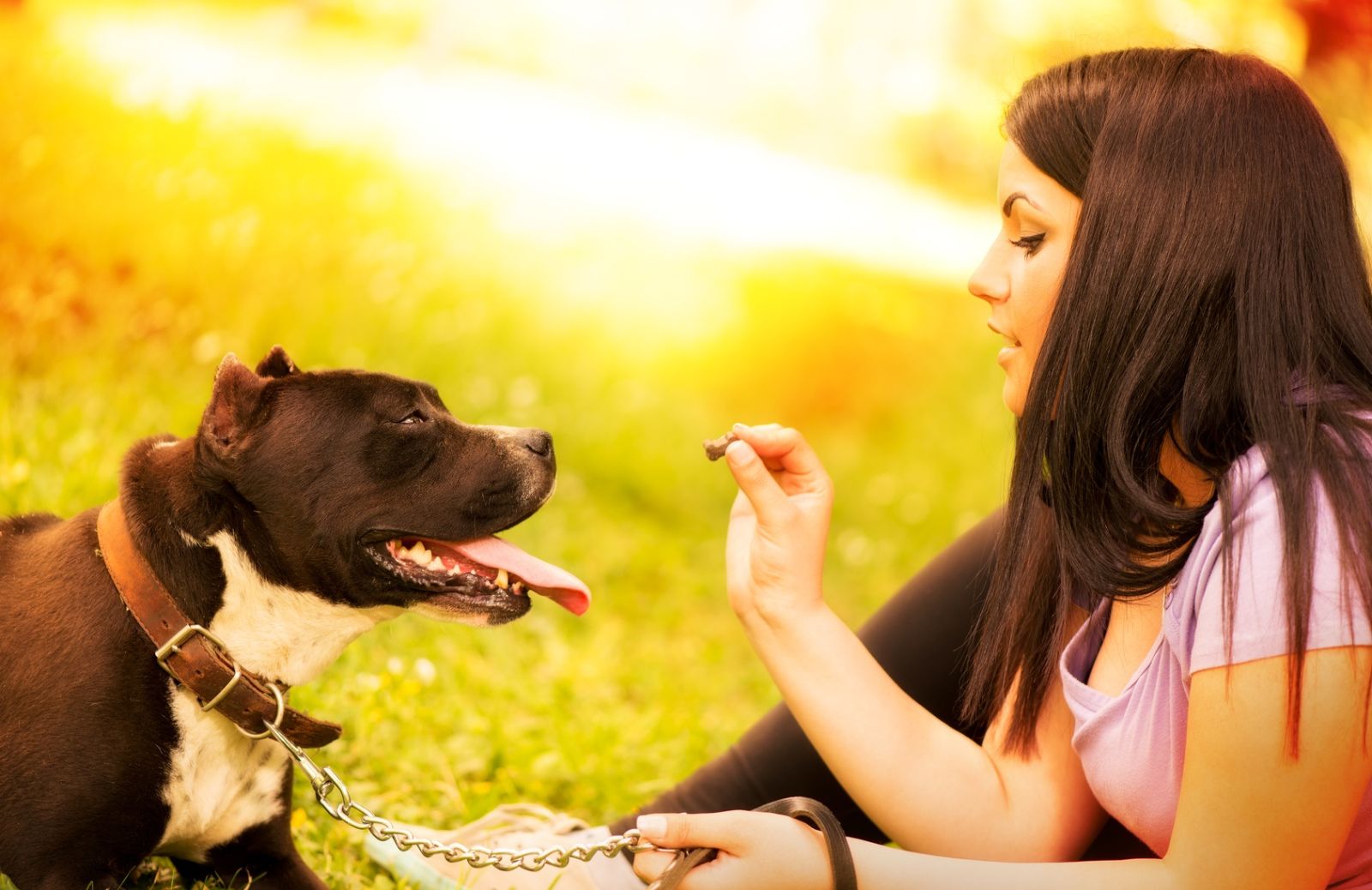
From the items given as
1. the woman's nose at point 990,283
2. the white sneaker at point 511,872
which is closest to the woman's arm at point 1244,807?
the white sneaker at point 511,872

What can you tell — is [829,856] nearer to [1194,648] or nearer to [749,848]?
[749,848]

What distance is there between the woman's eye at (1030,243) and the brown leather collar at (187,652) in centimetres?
147

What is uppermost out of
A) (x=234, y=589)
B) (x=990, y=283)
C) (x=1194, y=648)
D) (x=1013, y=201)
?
(x=1013, y=201)

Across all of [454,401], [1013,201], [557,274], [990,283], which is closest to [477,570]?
[990,283]

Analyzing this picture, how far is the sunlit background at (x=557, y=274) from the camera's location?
12.3 feet

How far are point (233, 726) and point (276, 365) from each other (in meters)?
0.71

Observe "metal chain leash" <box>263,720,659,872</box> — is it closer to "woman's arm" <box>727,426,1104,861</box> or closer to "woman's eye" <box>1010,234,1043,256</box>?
"woman's arm" <box>727,426,1104,861</box>

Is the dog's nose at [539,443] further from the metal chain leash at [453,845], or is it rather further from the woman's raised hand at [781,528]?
the metal chain leash at [453,845]

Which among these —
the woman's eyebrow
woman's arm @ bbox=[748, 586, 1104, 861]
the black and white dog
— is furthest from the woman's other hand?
the woman's eyebrow

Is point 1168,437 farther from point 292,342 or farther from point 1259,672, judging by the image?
point 292,342

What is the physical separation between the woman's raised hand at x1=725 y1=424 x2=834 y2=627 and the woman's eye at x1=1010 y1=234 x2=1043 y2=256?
0.52 m

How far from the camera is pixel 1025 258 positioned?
7.32 ft

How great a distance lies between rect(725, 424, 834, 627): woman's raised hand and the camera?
237 cm

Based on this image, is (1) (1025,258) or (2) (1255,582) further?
(1) (1025,258)
